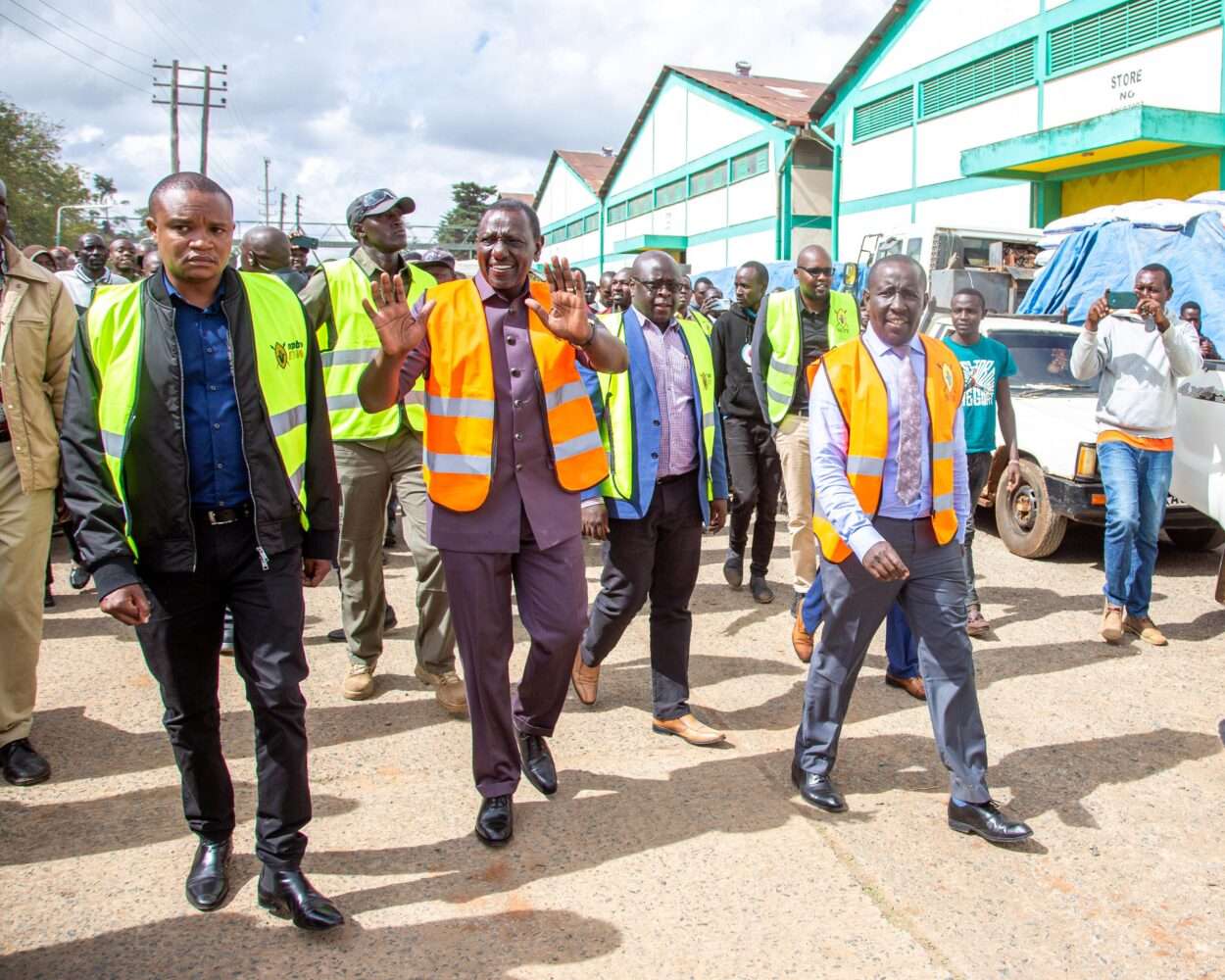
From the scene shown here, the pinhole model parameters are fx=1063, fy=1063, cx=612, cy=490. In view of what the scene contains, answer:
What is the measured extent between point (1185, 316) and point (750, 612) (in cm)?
807

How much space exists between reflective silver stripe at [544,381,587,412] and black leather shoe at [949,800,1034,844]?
1.97 m

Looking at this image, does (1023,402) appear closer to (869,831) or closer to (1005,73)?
(869,831)

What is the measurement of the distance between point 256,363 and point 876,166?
2493 cm

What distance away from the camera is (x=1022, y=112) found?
2064 cm

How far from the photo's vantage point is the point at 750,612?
6.82 m

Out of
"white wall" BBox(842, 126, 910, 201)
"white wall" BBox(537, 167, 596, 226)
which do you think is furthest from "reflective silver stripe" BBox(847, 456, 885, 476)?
"white wall" BBox(537, 167, 596, 226)

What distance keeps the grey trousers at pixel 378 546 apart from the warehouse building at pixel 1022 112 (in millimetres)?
15031

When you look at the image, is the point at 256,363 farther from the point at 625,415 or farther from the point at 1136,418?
the point at 1136,418

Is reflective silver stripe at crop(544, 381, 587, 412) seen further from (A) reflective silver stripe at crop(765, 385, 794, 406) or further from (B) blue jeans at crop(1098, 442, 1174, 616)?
(B) blue jeans at crop(1098, 442, 1174, 616)

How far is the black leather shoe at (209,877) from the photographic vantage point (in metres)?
3.23

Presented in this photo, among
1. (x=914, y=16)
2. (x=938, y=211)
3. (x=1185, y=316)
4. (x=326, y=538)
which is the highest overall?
(x=914, y=16)

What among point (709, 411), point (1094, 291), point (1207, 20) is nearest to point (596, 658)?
point (709, 411)

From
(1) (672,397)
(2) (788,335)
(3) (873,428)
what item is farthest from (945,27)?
(3) (873,428)

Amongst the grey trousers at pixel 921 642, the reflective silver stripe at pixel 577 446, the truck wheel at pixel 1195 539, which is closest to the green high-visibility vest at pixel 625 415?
A: the reflective silver stripe at pixel 577 446
